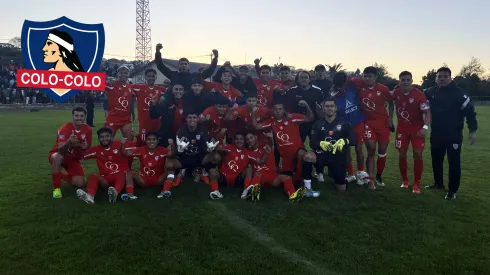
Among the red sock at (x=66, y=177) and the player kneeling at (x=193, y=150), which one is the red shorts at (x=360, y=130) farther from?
the red sock at (x=66, y=177)

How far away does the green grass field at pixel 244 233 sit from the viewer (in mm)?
3354

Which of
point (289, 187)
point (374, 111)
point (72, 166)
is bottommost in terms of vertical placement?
point (289, 187)


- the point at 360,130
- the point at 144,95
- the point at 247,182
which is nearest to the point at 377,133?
the point at 360,130

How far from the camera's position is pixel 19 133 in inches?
537

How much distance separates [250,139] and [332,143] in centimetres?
140

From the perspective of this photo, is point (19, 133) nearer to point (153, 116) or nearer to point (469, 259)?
point (153, 116)

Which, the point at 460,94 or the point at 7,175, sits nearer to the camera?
the point at 460,94

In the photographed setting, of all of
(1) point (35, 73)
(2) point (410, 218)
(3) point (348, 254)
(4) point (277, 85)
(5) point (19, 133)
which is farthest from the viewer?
(5) point (19, 133)

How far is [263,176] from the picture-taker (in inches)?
233

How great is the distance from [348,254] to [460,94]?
12.4 ft

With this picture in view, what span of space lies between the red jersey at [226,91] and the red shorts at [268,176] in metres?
1.75

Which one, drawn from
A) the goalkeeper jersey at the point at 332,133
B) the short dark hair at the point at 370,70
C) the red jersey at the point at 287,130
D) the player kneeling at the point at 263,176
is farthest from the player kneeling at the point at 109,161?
the short dark hair at the point at 370,70

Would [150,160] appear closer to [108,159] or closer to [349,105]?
[108,159]

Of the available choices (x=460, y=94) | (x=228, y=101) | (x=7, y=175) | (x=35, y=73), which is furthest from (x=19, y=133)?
(x=460, y=94)
